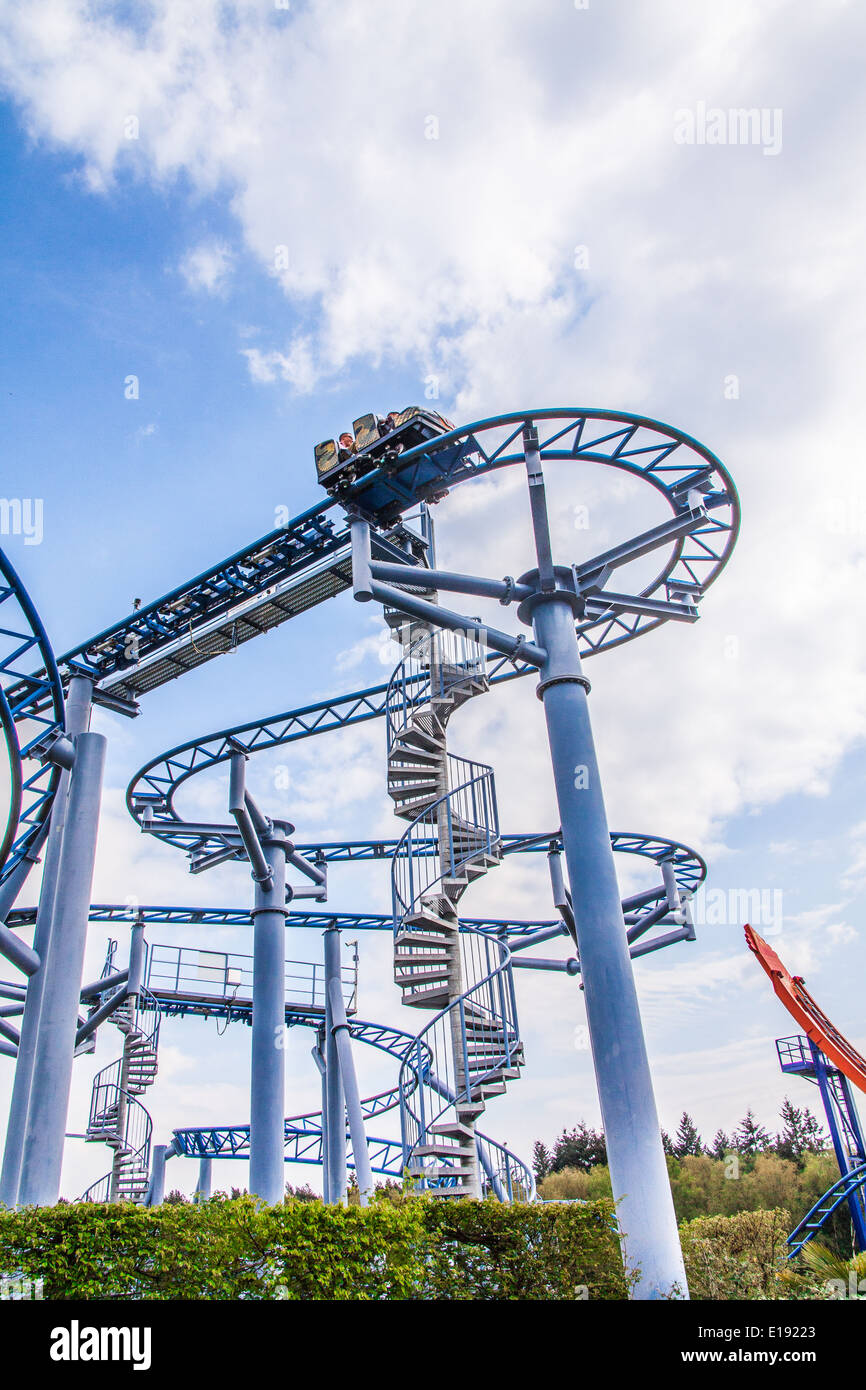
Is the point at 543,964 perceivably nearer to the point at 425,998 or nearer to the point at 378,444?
the point at 425,998

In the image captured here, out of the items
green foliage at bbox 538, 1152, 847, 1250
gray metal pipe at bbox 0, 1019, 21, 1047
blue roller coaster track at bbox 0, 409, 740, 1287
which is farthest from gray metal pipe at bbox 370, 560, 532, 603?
green foliage at bbox 538, 1152, 847, 1250

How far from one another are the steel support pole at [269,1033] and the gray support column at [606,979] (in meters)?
9.50

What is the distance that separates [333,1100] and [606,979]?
17851mm

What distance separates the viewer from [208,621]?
743 inches

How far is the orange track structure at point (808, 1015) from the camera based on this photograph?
20.9 metres

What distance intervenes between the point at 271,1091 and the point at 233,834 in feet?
19.1

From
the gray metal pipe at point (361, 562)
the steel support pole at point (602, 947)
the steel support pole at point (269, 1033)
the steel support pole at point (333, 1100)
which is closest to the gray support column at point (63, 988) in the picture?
the steel support pole at point (269, 1033)

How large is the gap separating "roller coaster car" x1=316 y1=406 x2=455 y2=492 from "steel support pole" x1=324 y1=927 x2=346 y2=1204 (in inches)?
618

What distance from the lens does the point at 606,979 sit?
35.3 feet

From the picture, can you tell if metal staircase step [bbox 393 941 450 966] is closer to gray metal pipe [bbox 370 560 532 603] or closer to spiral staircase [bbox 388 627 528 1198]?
spiral staircase [bbox 388 627 528 1198]

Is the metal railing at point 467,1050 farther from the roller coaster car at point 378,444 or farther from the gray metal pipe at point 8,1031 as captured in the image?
the gray metal pipe at point 8,1031

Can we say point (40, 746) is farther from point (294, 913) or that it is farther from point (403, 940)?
point (294, 913)

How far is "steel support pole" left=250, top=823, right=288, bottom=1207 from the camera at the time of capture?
697 inches
